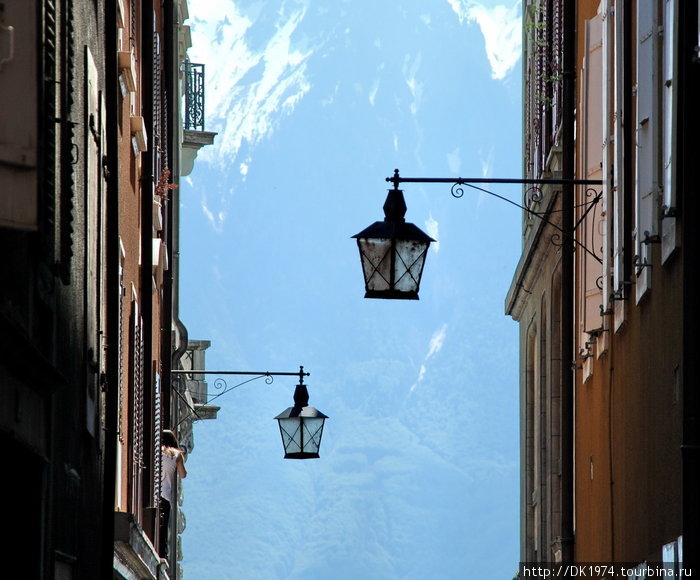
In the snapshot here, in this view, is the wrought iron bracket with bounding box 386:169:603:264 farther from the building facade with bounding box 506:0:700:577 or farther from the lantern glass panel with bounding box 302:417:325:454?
the lantern glass panel with bounding box 302:417:325:454

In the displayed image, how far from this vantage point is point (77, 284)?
9070 mm

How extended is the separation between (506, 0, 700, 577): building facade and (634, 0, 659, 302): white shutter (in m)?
0.02

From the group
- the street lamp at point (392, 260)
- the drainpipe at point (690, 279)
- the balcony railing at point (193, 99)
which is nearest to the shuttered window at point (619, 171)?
the street lamp at point (392, 260)

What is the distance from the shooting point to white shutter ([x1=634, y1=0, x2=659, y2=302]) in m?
10.2

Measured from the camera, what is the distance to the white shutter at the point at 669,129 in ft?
30.0

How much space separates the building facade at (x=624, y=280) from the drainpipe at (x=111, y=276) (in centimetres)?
315

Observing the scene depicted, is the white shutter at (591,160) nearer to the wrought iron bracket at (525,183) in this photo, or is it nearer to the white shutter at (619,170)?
the wrought iron bracket at (525,183)

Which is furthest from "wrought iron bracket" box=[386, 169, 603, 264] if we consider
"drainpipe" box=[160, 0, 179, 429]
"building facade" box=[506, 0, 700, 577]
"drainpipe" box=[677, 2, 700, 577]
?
"drainpipe" box=[160, 0, 179, 429]

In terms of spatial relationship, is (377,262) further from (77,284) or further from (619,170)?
(77,284)

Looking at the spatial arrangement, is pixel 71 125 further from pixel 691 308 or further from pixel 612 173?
pixel 612 173

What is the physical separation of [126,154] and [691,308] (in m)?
6.43

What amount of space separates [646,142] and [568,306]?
4739 millimetres

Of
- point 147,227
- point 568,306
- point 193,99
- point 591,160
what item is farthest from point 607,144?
point 193,99

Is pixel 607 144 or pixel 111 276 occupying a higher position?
pixel 607 144
